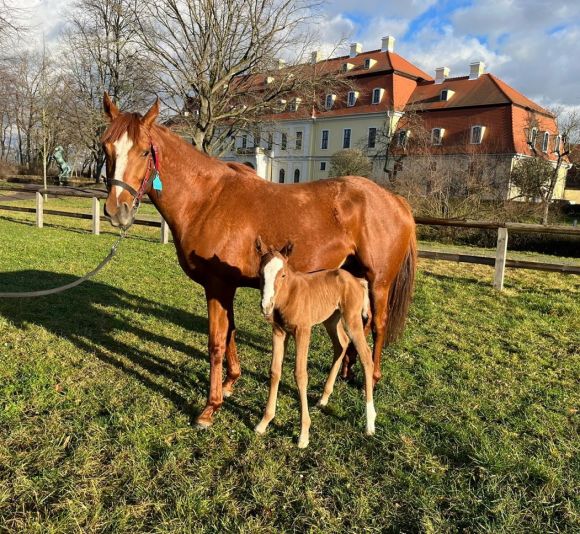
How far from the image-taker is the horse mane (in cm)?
304

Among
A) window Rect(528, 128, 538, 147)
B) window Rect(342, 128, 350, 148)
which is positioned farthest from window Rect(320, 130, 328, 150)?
window Rect(528, 128, 538, 147)

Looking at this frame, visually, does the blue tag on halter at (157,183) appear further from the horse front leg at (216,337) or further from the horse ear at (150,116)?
the horse front leg at (216,337)

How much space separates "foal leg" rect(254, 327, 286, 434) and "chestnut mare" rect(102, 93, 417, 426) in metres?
0.45

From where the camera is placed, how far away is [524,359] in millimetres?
4867

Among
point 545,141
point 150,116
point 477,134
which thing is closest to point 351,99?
point 477,134

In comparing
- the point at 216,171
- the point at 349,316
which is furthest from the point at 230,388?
the point at 216,171

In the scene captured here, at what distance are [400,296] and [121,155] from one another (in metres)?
3.00

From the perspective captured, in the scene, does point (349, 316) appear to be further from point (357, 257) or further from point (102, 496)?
point (102, 496)

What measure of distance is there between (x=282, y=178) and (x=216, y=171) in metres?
51.2

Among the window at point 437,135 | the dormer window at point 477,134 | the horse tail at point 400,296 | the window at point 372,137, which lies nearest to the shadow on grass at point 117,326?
the horse tail at point 400,296

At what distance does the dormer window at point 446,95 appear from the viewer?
41.1 m

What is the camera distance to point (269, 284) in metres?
2.70

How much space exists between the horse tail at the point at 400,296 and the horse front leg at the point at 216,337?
1813 mm

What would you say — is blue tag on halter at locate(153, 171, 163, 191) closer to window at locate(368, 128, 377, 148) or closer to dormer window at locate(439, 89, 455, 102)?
window at locate(368, 128, 377, 148)
